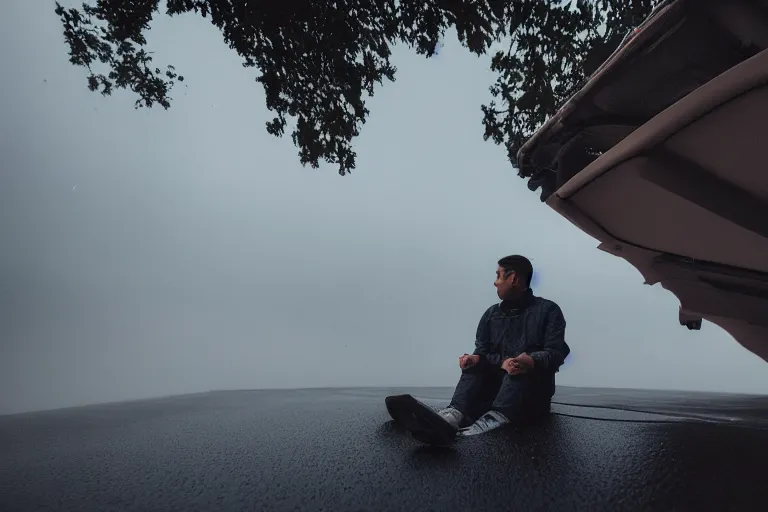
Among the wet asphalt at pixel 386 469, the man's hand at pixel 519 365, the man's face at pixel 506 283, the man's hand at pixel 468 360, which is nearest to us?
the wet asphalt at pixel 386 469

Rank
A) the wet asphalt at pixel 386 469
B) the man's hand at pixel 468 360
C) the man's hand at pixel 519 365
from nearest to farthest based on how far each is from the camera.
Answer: the wet asphalt at pixel 386 469
the man's hand at pixel 519 365
the man's hand at pixel 468 360

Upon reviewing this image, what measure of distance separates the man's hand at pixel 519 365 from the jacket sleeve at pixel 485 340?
42 cm

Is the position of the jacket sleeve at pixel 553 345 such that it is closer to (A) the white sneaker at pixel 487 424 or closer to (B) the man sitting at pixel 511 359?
(B) the man sitting at pixel 511 359

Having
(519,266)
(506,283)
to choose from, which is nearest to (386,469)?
(506,283)

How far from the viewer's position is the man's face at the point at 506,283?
2756 millimetres

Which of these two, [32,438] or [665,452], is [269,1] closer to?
[32,438]

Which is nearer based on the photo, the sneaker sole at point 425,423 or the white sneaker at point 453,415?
the sneaker sole at point 425,423

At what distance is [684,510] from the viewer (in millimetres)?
1306

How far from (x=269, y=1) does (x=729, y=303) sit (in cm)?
572

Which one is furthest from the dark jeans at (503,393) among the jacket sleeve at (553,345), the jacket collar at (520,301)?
the jacket collar at (520,301)

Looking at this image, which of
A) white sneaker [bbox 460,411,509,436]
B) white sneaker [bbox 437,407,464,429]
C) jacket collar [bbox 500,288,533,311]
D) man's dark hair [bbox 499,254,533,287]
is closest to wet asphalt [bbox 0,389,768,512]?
white sneaker [bbox 460,411,509,436]

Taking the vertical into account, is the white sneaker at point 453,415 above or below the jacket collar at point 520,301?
below

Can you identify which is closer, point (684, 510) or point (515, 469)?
point (684, 510)

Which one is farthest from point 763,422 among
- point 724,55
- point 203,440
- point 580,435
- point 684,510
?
point 203,440
